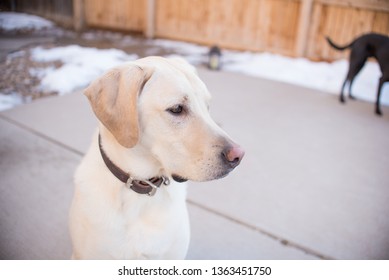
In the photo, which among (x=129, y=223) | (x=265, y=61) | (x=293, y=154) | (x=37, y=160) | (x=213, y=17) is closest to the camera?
(x=129, y=223)

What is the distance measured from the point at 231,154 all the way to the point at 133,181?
0.43m

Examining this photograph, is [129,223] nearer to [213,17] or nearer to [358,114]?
[358,114]

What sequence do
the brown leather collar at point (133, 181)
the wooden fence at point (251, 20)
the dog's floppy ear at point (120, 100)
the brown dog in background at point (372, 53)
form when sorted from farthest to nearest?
1. the wooden fence at point (251, 20)
2. the brown dog in background at point (372, 53)
3. the brown leather collar at point (133, 181)
4. the dog's floppy ear at point (120, 100)

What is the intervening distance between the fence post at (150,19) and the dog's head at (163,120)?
289 inches

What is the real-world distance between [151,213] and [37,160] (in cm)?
178

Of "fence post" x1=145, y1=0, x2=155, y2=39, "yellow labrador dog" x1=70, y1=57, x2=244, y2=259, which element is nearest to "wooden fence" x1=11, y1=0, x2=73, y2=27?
"fence post" x1=145, y1=0, x2=155, y2=39

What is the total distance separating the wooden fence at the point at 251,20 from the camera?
6.78 m

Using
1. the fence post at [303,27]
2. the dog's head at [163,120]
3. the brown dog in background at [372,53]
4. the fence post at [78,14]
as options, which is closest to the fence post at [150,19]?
the fence post at [78,14]

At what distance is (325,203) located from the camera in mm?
2814

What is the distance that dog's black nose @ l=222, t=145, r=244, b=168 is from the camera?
1429 mm

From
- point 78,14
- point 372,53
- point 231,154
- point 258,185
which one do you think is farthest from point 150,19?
point 231,154

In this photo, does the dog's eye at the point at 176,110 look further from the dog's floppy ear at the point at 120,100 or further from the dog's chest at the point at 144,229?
the dog's chest at the point at 144,229
